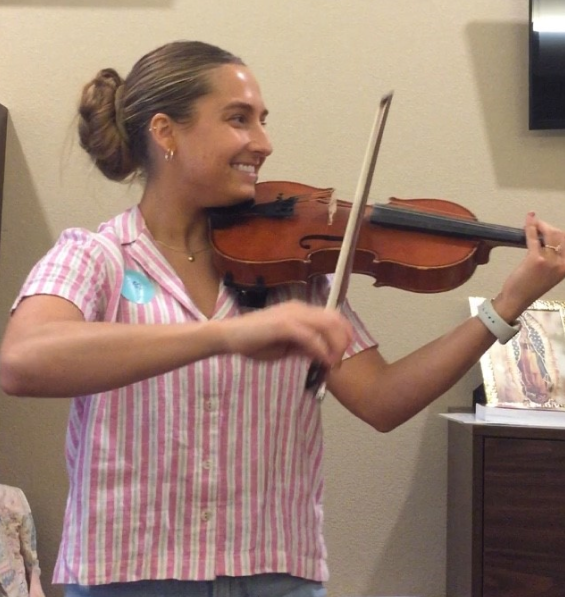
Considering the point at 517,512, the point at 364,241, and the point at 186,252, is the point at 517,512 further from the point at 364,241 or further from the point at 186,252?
the point at 186,252

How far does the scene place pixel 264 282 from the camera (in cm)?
89

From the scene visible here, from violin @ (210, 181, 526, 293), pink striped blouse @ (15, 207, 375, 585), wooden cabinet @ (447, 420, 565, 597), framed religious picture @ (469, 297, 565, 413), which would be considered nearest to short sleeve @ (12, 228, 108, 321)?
pink striped blouse @ (15, 207, 375, 585)

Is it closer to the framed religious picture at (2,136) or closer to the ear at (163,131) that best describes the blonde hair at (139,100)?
the ear at (163,131)

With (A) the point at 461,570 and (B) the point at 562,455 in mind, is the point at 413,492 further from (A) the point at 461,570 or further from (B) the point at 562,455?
(B) the point at 562,455

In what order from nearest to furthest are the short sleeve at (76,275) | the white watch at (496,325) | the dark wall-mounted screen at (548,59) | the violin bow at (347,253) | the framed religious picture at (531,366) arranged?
the violin bow at (347,253) < the short sleeve at (76,275) < the white watch at (496,325) < the framed religious picture at (531,366) < the dark wall-mounted screen at (548,59)

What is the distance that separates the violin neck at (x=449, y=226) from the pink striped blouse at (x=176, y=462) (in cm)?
23

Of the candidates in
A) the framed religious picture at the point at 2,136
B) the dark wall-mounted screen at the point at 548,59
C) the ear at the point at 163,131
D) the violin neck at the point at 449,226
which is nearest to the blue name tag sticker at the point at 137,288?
the ear at the point at 163,131

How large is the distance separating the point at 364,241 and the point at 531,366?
62cm

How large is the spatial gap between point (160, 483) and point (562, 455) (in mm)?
658

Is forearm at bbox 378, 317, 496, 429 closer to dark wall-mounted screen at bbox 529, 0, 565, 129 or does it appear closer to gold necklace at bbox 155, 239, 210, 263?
gold necklace at bbox 155, 239, 210, 263

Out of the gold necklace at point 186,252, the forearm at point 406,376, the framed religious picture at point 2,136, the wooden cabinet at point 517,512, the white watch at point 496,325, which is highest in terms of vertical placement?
the framed religious picture at point 2,136

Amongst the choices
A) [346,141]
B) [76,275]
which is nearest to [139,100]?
[76,275]

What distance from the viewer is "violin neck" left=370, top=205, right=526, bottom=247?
950 millimetres

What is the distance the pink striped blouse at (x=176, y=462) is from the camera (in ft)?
2.56
